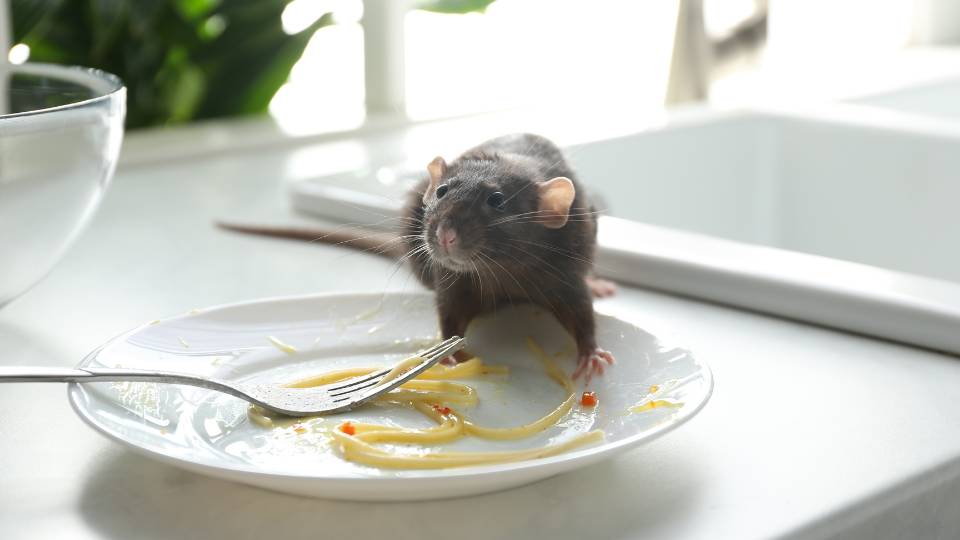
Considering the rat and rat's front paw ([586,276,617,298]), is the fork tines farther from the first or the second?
rat's front paw ([586,276,617,298])

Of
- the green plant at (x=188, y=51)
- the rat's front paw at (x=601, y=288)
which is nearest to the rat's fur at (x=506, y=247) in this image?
the rat's front paw at (x=601, y=288)

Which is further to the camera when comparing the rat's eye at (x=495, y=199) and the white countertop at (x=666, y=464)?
the rat's eye at (x=495, y=199)

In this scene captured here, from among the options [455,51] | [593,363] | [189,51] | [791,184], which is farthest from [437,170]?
[455,51]

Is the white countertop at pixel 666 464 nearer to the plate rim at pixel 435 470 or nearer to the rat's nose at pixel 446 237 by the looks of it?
the plate rim at pixel 435 470

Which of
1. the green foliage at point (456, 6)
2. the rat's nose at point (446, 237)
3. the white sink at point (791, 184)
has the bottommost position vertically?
the white sink at point (791, 184)

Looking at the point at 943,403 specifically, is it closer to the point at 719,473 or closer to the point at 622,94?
the point at 719,473

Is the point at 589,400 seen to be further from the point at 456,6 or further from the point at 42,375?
the point at 456,6
